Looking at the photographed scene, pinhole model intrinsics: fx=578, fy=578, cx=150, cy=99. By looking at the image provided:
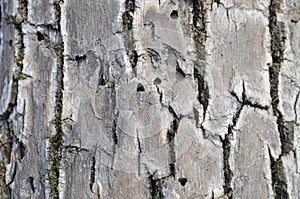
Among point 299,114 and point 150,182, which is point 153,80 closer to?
point 150,182

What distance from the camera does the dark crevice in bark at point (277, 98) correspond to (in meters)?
1.40

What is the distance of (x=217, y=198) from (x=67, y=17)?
1.90ft

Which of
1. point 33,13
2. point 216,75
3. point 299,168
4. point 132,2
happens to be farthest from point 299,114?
point 33,13

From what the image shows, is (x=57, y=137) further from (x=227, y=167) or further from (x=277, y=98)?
(x=277, y=98)

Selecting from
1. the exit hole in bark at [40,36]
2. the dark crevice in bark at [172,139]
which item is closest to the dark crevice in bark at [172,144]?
the dark crevice in bark at [172,139]

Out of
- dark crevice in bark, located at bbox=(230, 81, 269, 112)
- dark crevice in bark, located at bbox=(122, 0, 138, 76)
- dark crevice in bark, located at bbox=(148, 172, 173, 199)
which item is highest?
dark crevice in bark, located at bbox=(122, 0, 138, 76)

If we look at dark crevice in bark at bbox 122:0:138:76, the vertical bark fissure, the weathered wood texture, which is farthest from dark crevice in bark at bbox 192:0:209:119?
the vertical bark fissure

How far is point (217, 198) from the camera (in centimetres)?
136

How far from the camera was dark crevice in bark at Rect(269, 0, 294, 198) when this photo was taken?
4.59 feet

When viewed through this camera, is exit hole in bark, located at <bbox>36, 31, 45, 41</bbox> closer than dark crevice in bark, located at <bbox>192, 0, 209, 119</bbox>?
No

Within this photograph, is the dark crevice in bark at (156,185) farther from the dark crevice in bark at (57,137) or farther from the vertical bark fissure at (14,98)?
the vertical bark fissure at (14,98)

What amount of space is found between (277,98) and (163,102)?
29cm

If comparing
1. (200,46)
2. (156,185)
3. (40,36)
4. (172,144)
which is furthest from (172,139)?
(40,36)

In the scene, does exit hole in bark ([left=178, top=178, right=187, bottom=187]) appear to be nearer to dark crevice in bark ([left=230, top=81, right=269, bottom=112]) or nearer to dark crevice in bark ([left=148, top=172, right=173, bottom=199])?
dark crevice in bark ([left=148, top=172, right=173, bottom=199])
